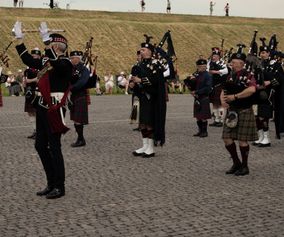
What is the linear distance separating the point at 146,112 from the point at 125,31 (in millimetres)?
49065

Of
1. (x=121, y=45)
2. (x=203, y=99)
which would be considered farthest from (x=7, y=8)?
(x=203, y=99)

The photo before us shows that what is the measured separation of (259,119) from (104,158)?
344cm

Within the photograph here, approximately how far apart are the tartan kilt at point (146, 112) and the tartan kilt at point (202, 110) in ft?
11.7

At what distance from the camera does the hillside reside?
53.0 m

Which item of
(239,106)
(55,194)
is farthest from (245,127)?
(55,194)

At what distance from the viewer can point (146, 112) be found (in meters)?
11.1

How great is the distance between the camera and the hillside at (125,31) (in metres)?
53.0

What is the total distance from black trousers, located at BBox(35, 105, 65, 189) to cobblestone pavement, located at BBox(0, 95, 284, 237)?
→ 0.28 m

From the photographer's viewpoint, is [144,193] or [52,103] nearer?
[52,103]

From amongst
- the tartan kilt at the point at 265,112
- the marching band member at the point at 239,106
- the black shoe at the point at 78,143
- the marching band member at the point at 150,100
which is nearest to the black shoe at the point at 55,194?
the marching band member at the point at 239,106

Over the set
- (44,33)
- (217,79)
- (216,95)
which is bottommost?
(216,95)

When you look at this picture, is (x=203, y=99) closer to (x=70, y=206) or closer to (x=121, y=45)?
(x=70, y=206)

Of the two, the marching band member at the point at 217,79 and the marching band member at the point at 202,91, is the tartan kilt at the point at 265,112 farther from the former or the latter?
the marching band member at the point at 217,79

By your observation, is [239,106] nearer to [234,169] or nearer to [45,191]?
[234,169]
